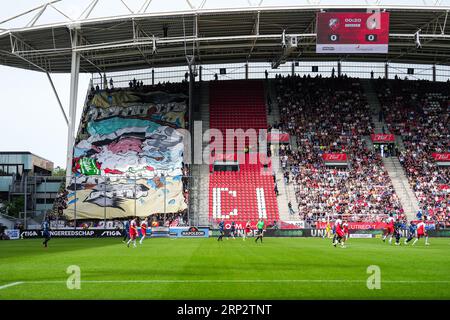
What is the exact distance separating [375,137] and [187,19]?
2678 centimetres

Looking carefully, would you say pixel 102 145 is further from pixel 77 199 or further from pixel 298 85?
pixel 298 85

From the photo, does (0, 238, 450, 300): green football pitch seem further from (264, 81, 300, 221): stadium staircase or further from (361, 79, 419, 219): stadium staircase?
(361, 79, 419, 219): stadium staircase

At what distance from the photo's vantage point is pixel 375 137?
68438mm

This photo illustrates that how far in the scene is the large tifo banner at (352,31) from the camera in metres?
52.1

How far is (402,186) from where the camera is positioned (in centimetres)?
6234

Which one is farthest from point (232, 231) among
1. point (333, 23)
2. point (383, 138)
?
point (383, 138)

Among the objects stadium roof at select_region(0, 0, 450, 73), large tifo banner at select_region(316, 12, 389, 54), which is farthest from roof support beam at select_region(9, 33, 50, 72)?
large tifo banner at select_region(316, 12, 389, 54)

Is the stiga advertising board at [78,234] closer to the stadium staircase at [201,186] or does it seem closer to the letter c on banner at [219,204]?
the stadium staircase at [201,186]

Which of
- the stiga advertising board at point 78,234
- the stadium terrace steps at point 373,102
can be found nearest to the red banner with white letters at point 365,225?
the stadium terrace steps at point 373,102

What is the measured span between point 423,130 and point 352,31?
23038 mm

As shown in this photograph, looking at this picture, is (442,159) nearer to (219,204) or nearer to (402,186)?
(402,186)

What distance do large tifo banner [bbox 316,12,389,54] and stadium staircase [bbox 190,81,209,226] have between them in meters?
19.8

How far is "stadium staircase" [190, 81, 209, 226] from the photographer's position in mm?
58875

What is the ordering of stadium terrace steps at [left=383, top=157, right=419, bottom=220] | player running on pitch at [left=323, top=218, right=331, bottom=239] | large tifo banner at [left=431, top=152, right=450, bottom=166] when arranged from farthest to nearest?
large tifo banner at [left=431, top=152, right=450, bottom=166], stadium terrace steps at [left=383, top=157, right=419, bottom=220], player running on pitch at [left=323, top=218, right=331, bottom=239]
